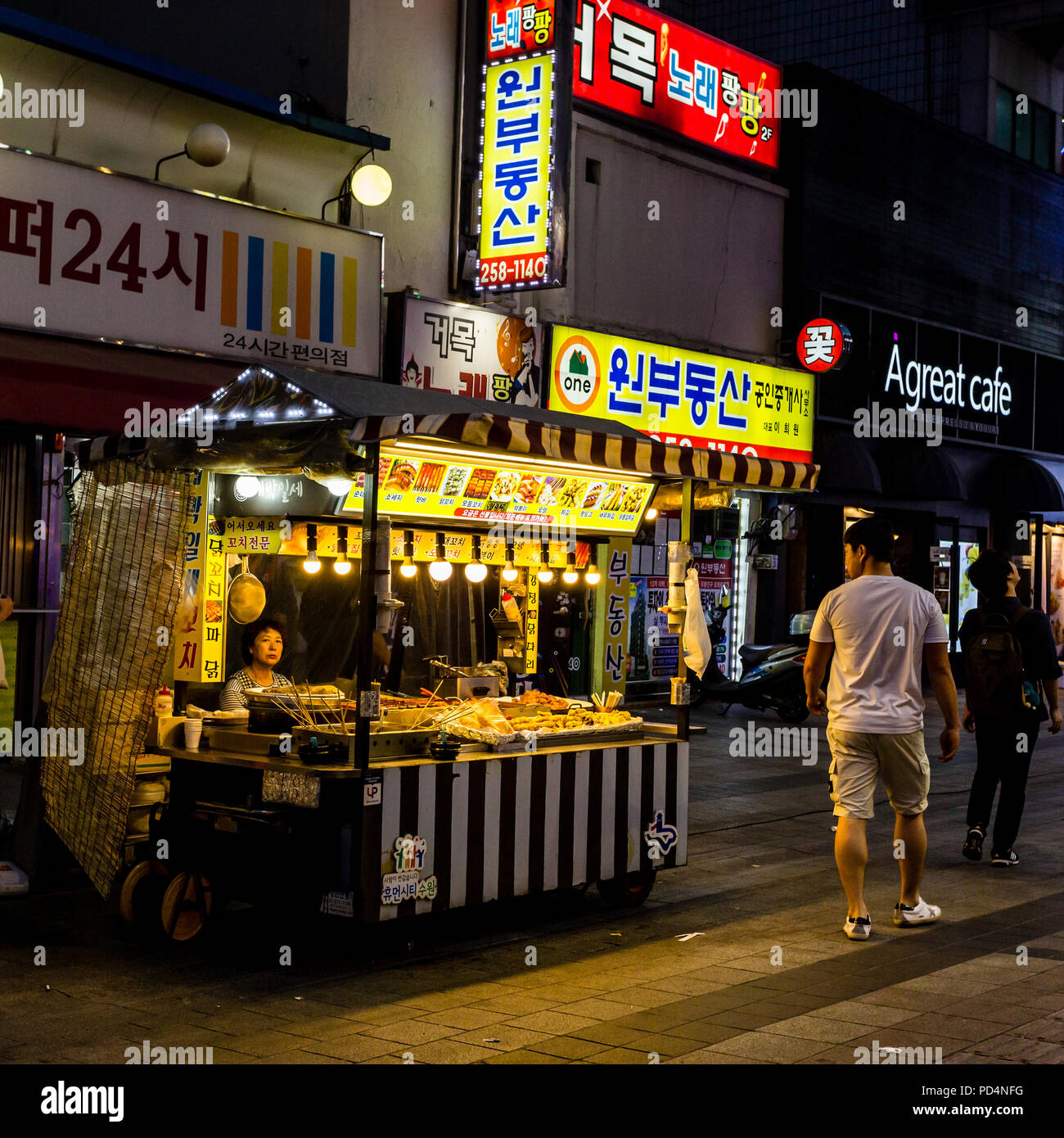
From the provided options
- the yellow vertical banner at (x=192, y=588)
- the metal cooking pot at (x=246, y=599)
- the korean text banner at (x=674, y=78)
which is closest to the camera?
the yellow vertical banner at (x=192, y=588)

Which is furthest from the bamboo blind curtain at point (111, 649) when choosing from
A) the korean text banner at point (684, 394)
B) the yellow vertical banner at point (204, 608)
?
the korean text banner at point (684, 394)

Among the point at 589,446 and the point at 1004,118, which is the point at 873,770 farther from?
the point at 1004,118

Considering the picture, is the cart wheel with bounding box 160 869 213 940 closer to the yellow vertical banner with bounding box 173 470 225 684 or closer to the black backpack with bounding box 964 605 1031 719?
the yellow vertical banner with bounding box 173 470 225 684

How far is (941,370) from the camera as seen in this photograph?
83.4 ft

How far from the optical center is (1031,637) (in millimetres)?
9953

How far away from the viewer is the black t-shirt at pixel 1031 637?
9.93m

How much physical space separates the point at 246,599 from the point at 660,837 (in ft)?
10.7

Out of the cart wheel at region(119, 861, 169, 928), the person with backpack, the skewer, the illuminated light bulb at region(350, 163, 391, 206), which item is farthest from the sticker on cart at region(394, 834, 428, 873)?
the illuminated light bulb at region(350, 163, 391, 206)

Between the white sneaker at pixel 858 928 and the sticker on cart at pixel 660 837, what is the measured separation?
1.39 m

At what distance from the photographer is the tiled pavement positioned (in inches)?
225

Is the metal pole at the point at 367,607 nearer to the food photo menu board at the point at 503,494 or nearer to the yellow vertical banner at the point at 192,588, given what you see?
the food photo menu board at the point at 503,494

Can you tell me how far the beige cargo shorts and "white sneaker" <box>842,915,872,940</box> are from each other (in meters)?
0.58

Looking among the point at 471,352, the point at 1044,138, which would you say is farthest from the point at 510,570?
the point at 1044,138
